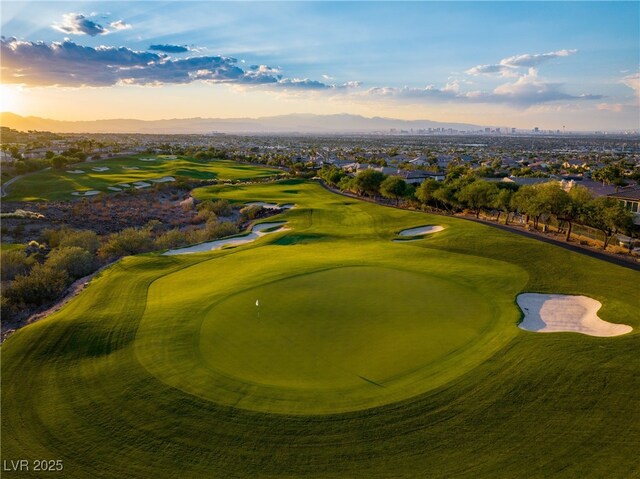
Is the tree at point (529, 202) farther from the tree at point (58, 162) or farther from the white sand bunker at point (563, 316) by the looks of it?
the tree at point (58, 162)

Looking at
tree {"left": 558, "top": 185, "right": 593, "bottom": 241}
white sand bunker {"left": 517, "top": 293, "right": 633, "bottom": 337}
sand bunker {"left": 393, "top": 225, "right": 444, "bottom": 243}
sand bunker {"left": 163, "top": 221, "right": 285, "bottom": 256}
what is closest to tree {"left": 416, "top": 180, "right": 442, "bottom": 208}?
sand bunker {"left": 393, "top": 225, "right": 444, "bottom": 243}

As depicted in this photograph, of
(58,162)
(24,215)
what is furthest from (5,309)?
(58,162)

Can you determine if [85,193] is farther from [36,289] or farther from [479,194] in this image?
[479,194]

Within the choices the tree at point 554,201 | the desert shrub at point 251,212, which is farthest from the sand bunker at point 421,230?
the desert shrub at point 251,212

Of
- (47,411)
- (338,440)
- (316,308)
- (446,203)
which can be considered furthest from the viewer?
(446,203)

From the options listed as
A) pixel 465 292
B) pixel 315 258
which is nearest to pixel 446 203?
pixel 315 258

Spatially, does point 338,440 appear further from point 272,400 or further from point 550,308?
point 550,308
